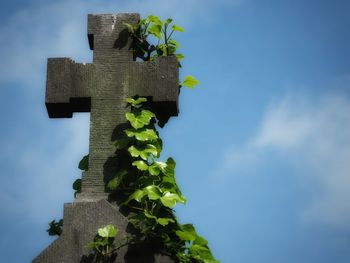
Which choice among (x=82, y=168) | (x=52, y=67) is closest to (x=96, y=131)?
(x=82, y=168)

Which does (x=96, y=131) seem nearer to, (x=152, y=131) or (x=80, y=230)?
(x=152, y=131)

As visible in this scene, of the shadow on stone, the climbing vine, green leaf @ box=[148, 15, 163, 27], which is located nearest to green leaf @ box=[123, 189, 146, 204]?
the climbing vine

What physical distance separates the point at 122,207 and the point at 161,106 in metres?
1.06

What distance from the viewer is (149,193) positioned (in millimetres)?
5160

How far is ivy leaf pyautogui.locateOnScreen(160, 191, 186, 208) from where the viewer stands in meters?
5.11

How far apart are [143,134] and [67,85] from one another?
0.95 metres

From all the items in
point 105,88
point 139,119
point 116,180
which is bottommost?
point 116,180

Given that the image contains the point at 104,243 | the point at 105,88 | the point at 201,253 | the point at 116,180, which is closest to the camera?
the point at 104,243

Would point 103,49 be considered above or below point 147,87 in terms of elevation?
above

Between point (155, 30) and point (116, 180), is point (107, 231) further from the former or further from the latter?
point (155, 30)

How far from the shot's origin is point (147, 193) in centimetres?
516

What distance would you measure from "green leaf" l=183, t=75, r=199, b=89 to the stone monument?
190 millimetres

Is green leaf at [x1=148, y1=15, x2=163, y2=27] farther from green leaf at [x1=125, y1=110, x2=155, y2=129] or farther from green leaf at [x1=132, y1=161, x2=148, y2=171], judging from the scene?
green leaf at [x1=132, y1=161, x2=148, y2=171]

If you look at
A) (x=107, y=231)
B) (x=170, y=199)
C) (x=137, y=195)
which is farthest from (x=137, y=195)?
(x=107, y=231)
